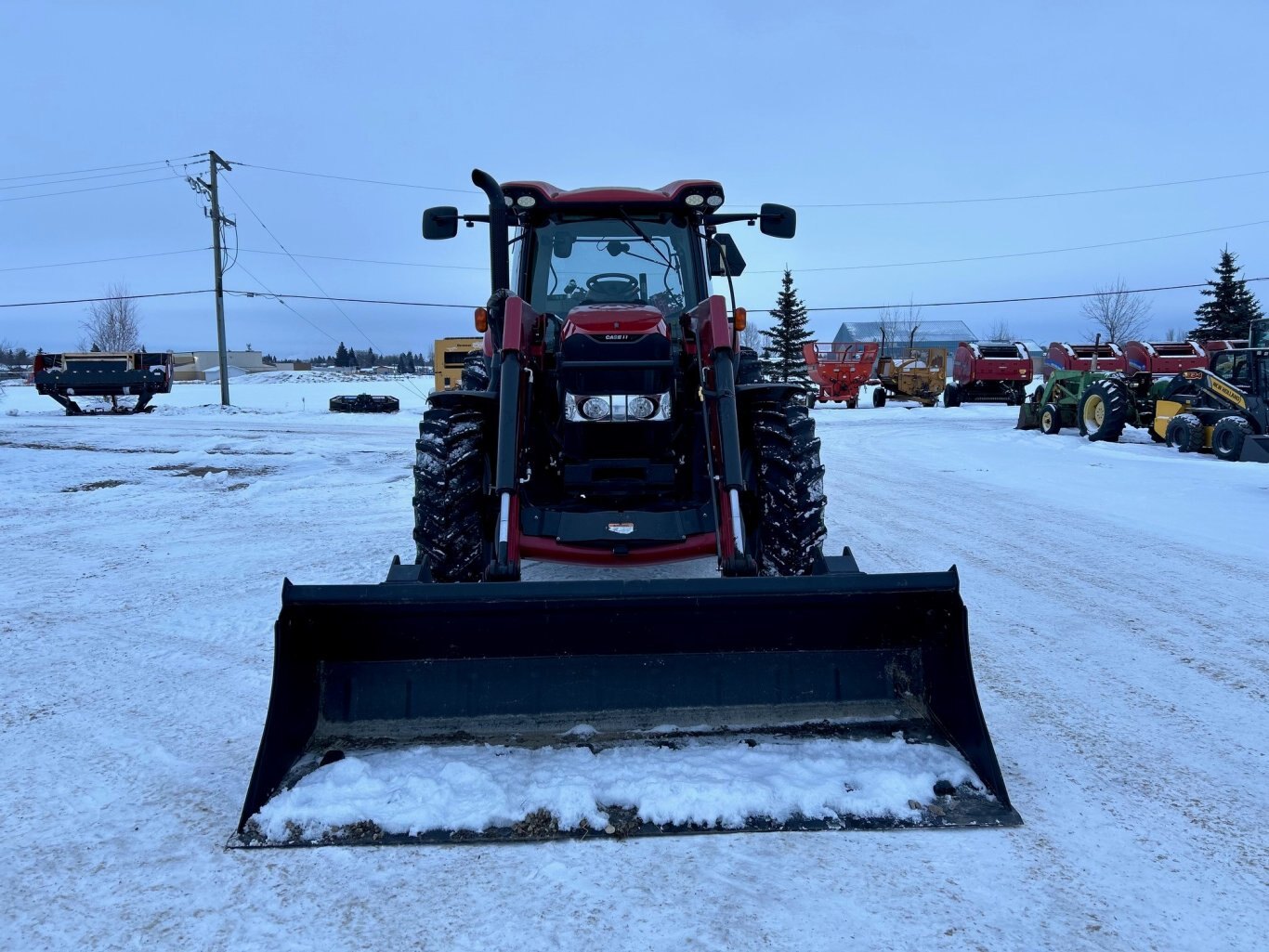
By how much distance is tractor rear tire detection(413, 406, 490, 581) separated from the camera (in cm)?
414

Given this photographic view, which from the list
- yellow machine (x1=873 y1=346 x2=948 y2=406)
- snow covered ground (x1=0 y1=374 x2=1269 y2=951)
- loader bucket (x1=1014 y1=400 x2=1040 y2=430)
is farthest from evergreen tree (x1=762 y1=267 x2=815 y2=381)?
snow covered ground (x1=0 y1=374 x2=1269 y2=951)

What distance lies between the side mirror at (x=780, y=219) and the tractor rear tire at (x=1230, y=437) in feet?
34.1

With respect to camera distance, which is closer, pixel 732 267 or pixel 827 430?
pixel 732 267

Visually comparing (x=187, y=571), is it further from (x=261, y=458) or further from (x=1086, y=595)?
Answer: (x=261, y=458)

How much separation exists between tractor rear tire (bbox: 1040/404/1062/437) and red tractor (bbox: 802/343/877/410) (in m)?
12.5

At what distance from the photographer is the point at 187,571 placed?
5820 mm

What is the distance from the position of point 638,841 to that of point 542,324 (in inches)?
118

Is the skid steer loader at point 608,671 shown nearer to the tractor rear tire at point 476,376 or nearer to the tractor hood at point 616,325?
the tractor hood at point 616,325

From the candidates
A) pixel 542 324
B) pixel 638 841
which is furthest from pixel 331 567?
pixel 638 841

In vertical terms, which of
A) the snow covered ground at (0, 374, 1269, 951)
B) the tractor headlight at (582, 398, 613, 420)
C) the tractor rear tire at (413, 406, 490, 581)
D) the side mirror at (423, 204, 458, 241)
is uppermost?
the side mirror at (423, 204, 458, 241)

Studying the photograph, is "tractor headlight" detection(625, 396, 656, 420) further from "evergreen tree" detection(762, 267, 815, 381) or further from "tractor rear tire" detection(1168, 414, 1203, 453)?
"evergreen tree" detection(762, 267, 815, 381)

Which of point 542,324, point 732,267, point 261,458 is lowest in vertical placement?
point 261,458

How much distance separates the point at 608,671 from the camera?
3.00 m

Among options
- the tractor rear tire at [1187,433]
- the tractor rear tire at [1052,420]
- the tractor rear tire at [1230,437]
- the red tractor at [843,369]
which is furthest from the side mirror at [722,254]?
the red tractor at [843,369]
